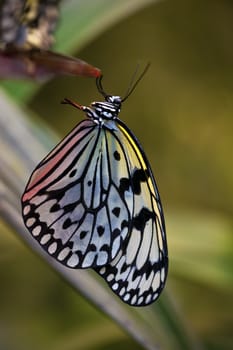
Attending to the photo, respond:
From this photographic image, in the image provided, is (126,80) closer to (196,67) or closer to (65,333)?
(196,67)

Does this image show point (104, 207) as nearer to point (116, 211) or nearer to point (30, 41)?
point (116, 211)

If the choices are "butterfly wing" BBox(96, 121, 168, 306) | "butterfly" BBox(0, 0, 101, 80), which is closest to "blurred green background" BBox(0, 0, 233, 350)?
"butterfly" BBox(0, 0, 101, 80)

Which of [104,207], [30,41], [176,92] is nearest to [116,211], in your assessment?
[104,207]

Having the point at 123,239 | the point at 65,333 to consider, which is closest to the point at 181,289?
the point at 65,333

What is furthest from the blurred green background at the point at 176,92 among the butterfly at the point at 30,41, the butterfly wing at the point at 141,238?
the butterfly wing at the point at 141,238

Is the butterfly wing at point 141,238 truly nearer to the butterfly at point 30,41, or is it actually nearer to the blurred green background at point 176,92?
the butterfly at point 30,41

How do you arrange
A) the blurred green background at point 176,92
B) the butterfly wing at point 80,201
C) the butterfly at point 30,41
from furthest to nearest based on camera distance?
1. the blurred green background at point 176,92
2. the butterfly at point 30,41
3. the butterfly wing at point 80,201

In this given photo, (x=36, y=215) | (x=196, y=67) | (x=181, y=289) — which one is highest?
(x=196, y=67)

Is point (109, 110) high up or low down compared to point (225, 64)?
down
